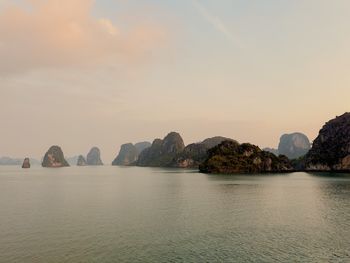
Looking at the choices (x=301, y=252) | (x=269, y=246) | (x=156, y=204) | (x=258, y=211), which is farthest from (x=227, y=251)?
(x=156, y=204)

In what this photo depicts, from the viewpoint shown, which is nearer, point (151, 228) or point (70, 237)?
point (70, 237)

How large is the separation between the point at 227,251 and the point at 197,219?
1037 inches

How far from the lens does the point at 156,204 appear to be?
102 m

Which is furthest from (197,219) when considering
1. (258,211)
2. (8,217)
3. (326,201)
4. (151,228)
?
(326,201)

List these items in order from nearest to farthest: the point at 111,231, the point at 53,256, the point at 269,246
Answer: the point at 53,256 < the point at 269,246 < the point at 111,231

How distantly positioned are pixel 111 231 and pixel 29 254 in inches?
675

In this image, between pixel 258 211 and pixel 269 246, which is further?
pixel 258 211

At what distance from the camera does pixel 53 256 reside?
47188 mm

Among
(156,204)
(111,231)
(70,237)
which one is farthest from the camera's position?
(156,204)

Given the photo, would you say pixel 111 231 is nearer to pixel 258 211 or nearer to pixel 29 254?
pixel 29 254

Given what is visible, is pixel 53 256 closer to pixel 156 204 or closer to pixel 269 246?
pixel 269 246

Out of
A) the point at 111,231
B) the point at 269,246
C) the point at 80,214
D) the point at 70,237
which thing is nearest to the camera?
the point at 269,246

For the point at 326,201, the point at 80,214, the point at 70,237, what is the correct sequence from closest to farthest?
the point at 70,237
the point at 80,214
the point at 326,201

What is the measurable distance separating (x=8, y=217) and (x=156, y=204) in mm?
39959
